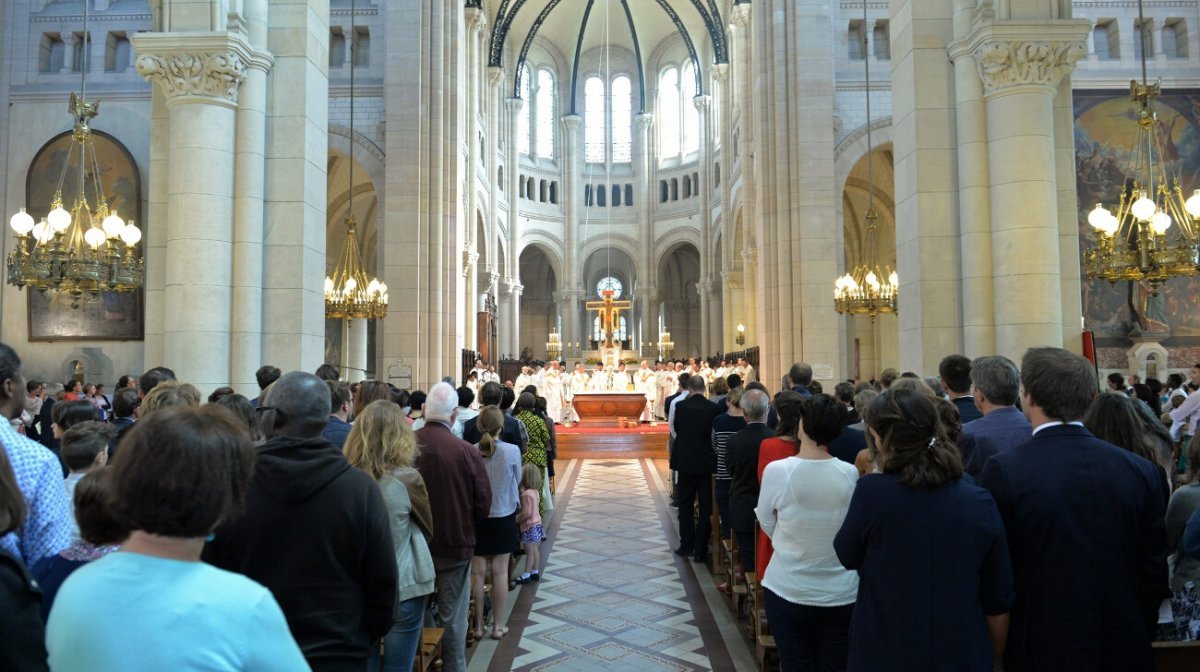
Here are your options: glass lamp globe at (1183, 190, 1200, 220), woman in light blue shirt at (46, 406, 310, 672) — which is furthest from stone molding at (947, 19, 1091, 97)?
woman in light blue shirt at (46, 406, 310, 672)

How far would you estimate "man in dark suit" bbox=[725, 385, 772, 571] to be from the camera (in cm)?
550

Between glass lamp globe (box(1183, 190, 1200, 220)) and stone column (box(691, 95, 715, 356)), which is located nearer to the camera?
glass lamp globe (box(1183, 190, 1200, 220))

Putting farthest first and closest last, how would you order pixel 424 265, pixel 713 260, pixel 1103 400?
1. pixel 713 260
2. pixel 424 265
3. pixel 1103 400

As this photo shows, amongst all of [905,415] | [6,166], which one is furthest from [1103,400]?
[6,166]

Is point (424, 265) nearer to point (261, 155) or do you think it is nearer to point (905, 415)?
point (261, 155)

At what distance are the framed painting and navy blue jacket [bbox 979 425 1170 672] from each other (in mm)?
20239

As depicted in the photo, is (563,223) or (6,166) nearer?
(6,166)

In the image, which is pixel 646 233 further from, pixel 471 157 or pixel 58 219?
pixel 58 219

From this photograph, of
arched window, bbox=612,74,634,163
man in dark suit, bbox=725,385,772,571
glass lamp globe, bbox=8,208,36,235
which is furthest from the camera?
arched window, bbox=612,74,634,163

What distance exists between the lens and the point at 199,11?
783 centimetres

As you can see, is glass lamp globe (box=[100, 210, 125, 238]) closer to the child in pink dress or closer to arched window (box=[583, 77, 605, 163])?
the child in pink dress

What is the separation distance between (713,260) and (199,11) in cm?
2801

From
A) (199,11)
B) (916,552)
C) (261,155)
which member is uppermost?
(199,11)

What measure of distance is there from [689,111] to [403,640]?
37.6m
